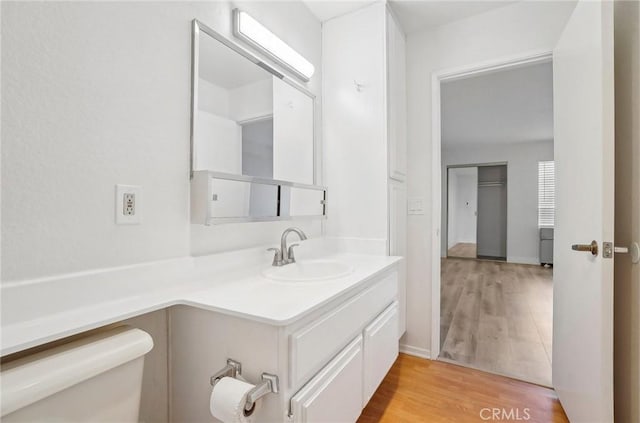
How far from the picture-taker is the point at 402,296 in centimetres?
210

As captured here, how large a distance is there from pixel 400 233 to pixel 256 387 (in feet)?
4.95

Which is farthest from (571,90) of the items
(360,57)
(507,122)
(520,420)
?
(507,122)

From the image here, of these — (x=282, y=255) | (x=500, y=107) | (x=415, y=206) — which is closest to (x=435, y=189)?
(x=415, y=206)

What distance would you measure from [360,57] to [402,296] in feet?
5.51

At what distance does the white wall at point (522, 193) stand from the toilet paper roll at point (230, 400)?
20.2ft

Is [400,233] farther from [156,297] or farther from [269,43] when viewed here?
[156,297]

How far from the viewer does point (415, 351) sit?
84.2 inches

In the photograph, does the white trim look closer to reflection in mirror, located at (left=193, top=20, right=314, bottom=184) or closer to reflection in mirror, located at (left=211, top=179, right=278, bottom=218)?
reflection in mirror, located at (left=193, top=20, right=314, bottom=184)

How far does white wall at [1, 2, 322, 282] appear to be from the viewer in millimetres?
735

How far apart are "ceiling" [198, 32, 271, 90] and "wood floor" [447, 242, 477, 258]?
6153 mm

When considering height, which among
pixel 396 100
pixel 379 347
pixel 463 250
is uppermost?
pixel 396 100

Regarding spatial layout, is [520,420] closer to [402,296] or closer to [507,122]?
[402,296]

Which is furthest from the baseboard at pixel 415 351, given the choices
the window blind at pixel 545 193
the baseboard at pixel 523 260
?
the window blind at pixel 545 193

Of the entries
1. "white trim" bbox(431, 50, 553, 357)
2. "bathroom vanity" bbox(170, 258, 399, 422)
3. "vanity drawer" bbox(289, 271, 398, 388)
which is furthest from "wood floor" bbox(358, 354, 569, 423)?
"vanity drawer" bbox(289, 271, 398, 388)
